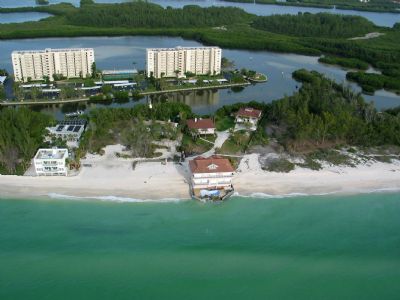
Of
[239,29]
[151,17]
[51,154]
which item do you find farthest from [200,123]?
[151,17]

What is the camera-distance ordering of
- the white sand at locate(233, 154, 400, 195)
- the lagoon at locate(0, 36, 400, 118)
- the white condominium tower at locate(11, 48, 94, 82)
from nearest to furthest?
the white sand at locate(233, 154, 400, 195) < the lagoon at locate(0, 36, 400, 118) < the white condominium tower at locate(11, 48, 94, 82)

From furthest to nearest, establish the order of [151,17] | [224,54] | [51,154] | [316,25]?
[151,17]
[316,25]
[224,54]
[51,154]

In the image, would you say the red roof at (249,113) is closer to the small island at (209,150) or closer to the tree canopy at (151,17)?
the small island at (209,150)

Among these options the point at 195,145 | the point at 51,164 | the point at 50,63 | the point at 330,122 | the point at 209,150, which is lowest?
the point at 209,150

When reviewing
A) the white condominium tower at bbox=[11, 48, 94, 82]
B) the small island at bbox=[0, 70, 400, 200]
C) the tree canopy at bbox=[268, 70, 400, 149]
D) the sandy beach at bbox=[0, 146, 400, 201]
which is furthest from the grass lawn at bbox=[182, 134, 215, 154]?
the white condominium tower at bbox=[11, 48, 94, 82]

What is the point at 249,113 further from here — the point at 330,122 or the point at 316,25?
the point at 316,25

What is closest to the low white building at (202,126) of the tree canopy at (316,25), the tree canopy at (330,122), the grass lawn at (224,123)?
the grass lawn at (224,123)

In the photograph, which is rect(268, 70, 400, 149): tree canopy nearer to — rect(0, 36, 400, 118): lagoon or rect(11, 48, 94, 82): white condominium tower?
rect(0, 36, 400, 118): lagoon
